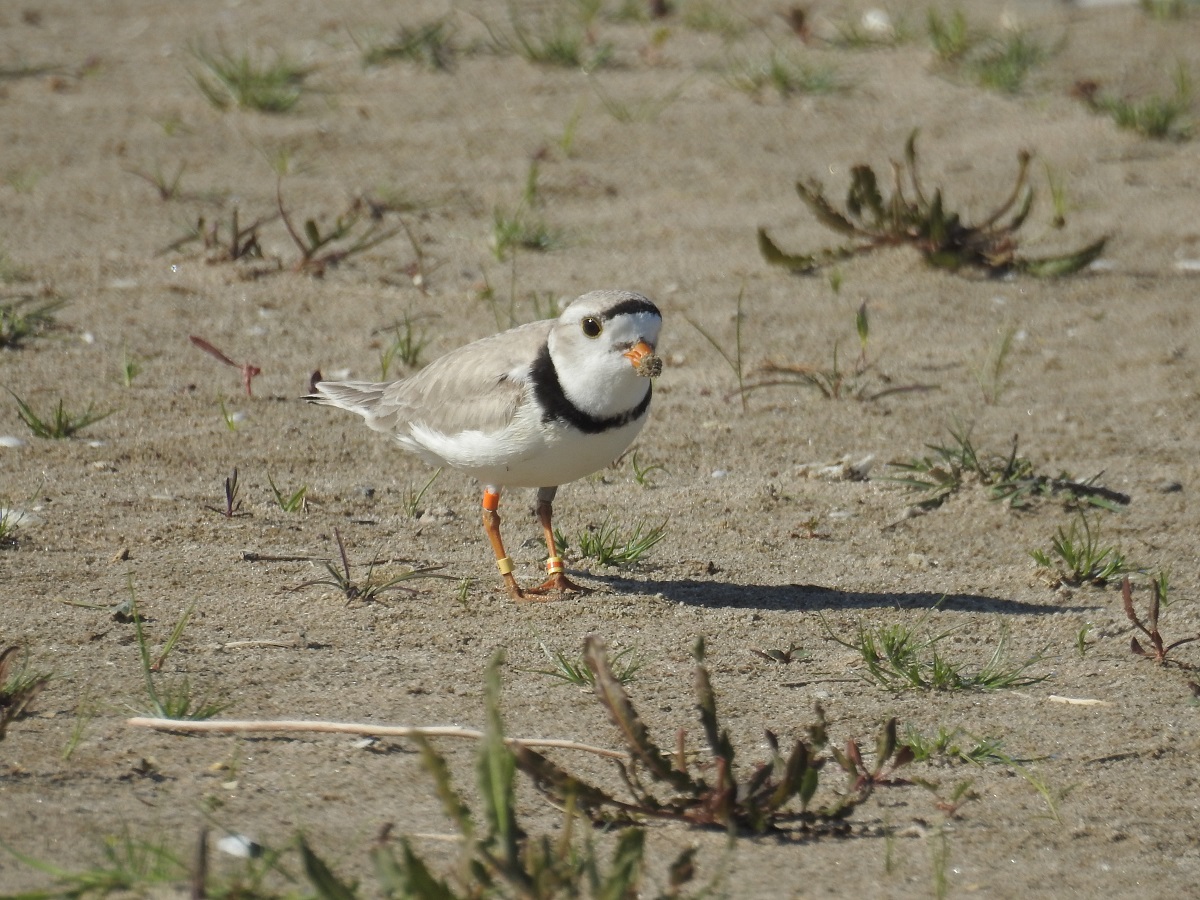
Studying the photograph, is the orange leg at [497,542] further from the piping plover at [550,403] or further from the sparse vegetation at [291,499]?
the sparse vegetation at [291,499]

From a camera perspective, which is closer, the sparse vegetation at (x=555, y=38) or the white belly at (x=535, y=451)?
the white belly at (x=535, y=451)

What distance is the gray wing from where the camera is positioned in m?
4.09

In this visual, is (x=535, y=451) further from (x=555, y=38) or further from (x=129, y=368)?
(x=555, y=38)

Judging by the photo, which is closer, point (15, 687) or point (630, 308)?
point (15, 687)

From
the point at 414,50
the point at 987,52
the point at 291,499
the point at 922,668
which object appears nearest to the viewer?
the point at 922,668

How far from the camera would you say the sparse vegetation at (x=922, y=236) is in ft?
20.8

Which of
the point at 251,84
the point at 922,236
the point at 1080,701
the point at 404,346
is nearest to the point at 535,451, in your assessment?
the point at 1080,701

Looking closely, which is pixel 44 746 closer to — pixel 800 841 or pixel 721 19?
pixel 800 841

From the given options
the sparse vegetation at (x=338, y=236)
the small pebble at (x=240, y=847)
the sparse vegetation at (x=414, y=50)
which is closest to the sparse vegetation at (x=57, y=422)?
the sparse vegetation at (x=338, y=236)

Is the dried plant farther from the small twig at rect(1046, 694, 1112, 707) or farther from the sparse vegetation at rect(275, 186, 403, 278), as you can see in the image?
the sparse vegetation at rect(275, 186, 403, 278)

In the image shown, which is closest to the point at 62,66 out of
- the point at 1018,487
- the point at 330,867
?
the point at 1018,487

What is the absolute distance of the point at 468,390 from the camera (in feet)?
13.9

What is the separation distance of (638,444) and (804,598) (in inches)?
47.9

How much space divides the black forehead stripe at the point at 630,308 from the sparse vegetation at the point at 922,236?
2.36m
